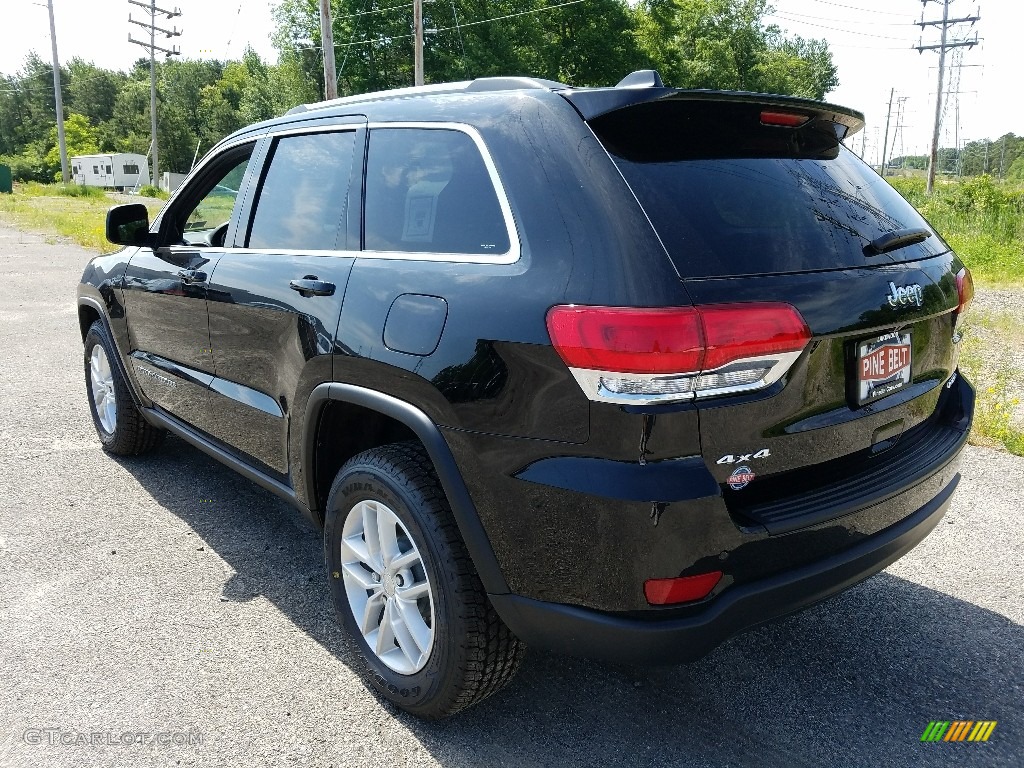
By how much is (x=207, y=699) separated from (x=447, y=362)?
1423 millimetres

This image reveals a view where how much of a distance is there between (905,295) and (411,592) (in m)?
1.70

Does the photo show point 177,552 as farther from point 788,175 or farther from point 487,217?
point 788,175

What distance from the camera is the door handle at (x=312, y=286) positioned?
269 cm

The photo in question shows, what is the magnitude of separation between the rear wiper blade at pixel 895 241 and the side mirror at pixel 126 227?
11.1 feet

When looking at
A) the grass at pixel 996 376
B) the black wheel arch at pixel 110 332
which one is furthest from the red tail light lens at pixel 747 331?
the grass at pixel 996 376

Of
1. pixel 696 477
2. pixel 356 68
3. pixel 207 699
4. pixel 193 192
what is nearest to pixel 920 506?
pixel 696 477

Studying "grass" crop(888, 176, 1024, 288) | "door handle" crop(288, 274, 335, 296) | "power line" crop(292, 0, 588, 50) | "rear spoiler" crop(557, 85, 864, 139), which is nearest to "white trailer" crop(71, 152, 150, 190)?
"power line" crop(292, 0, 588, 50)

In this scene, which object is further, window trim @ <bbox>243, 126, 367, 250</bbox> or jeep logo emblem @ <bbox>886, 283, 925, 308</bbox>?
window trim @ <bbox>243, 126, 367, 250</bbox>

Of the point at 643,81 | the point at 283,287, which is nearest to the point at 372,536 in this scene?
the point at 283,287

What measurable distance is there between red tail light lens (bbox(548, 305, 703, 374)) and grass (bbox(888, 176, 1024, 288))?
12494 mm

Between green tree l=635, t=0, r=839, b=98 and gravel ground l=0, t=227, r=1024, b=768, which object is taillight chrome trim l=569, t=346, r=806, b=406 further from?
green tree l=635, t=0, r=839, b=98

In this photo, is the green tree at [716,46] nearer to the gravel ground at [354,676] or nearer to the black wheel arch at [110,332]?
the black wheel arch at [110,332]

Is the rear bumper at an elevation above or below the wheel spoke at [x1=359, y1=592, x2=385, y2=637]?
above

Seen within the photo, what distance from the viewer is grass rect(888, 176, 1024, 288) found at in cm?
1348
